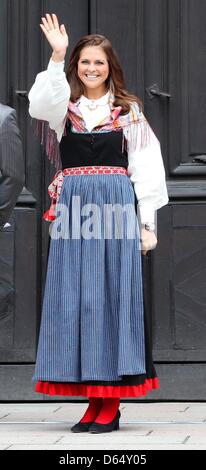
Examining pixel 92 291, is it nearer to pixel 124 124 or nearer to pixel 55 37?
pixel 124 124

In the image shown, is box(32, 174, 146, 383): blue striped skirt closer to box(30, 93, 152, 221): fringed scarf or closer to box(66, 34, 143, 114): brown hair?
box(30, 93, 152, 221): fringed scarf

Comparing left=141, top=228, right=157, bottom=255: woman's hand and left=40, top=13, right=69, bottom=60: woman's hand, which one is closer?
left=40, top=13, right=69, bottom=60: woman's hand

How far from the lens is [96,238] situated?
6.89 m

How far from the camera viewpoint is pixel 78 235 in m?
6.88

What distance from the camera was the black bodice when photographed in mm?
6938

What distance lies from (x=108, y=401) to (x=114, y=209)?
0.90 metres

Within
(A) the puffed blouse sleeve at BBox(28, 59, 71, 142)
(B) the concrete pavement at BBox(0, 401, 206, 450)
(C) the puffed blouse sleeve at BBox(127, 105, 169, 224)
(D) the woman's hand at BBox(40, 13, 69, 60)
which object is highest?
(D) the woman's hand at BBox(40, 13, 69, 60)

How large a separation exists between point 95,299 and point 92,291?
0.13 ft

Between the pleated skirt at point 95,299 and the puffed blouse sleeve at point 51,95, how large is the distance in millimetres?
313

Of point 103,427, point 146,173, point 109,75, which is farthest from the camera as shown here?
point 109,75

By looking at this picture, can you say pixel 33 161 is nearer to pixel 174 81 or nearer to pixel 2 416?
pixel 174 81

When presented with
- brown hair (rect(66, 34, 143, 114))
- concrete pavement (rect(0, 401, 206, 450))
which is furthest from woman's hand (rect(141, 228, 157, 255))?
concrete pavement (rect(0, 401, 206, 450))

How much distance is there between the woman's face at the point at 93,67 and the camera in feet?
22.9

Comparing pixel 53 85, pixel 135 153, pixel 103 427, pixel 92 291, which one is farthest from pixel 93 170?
pixel 103 427
